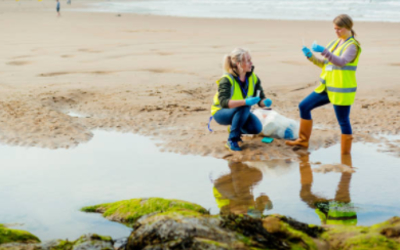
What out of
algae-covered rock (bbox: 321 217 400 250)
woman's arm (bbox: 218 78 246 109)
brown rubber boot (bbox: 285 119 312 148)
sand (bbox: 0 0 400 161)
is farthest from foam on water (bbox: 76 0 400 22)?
algae-covered rock (bbox: 321 217 400 250)

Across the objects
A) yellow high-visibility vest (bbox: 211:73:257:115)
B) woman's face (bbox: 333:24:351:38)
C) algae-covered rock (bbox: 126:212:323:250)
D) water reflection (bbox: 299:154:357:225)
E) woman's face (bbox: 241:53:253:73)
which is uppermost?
woman's face (bbox: 333:24:351:38)

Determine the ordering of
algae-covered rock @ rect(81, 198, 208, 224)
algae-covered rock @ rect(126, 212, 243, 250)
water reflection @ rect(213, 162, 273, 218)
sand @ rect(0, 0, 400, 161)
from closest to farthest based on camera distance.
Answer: algae-covered rock @ rect(126, 212, 243, 250)
algae-covered rock @ rect(81, 198, 208, 224)
water reflection @ rect(213, 162, 273, 218)
sand @ rect(0, 0, 400, 161)

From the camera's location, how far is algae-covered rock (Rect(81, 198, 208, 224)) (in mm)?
4529

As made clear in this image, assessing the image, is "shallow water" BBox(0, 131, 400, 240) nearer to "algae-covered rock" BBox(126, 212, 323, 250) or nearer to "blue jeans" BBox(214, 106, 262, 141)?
"blue jeans" BBox(214, 106, 262, 141)

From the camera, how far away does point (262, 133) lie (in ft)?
24.2

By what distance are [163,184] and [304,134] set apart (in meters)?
2.29

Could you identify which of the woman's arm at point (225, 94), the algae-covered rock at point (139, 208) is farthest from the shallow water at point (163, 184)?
the woman's arm at point (225, 94)

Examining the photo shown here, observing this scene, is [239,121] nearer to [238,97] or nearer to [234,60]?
[238,97]

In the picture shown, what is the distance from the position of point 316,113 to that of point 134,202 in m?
4.99

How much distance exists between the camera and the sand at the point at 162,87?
749 cm

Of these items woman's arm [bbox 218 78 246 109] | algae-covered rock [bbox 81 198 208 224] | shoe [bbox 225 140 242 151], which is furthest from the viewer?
shoe [bbox 225 140 242 151]

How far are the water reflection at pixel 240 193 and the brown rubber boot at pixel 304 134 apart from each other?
3.38 ft

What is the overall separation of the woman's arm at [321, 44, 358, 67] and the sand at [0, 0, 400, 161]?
1.38 meters

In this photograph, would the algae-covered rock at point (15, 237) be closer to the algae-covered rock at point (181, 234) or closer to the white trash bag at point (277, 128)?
the algae-covered rock at point (181, 234)
